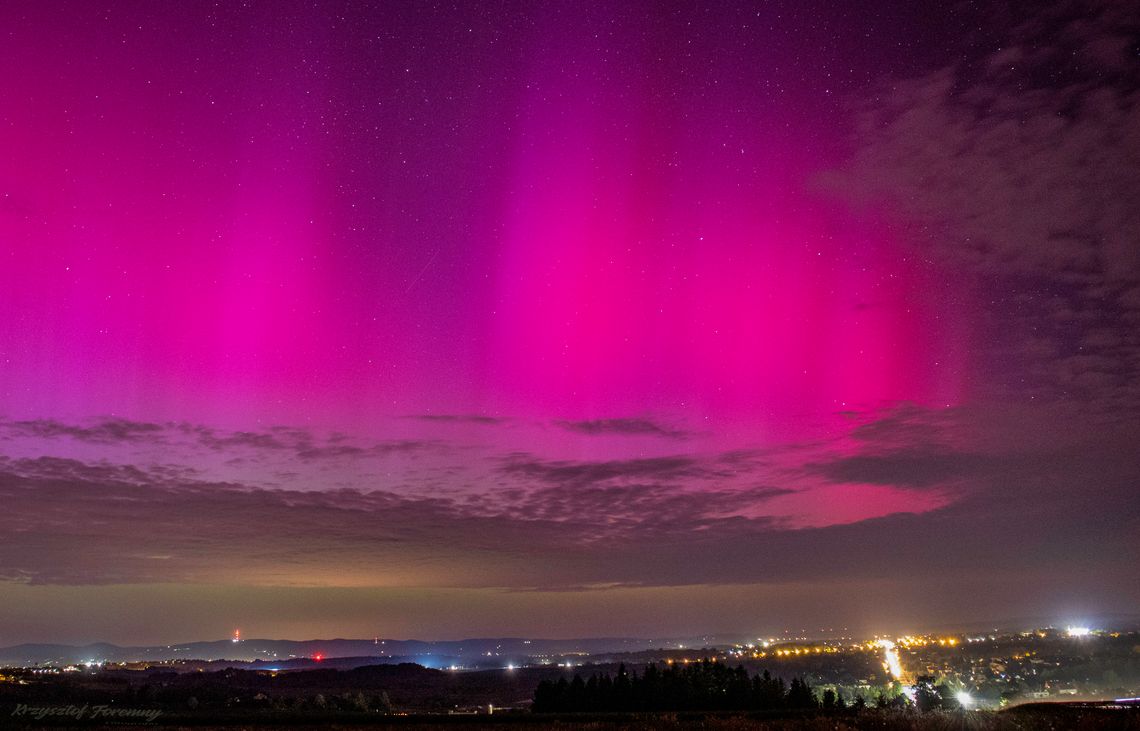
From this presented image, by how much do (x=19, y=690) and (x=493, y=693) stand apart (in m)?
71.7

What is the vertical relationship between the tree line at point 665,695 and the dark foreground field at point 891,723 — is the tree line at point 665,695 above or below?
below

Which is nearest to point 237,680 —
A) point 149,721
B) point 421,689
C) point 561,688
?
point 421,689

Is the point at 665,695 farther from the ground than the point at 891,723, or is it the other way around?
the point at 891,723

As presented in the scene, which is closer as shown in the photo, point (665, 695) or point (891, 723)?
point (891, 723)

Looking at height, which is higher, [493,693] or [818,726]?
[818,726]

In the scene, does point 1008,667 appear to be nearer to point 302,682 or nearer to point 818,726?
point 302,682

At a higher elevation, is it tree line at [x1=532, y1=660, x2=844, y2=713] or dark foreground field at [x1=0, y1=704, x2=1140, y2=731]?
dark foreground field at [x1=0, y1=704, x2=1140, y2=731]

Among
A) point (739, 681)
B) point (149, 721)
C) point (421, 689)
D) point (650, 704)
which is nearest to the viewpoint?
point (149, 721)

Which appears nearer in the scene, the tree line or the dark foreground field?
the dark foreground field

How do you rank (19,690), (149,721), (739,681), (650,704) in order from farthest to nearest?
1. (19,690)
2. (739,681)
3. (650,704)
4. (149,721)

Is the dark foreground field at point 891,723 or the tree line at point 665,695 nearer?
the dark foreground field at point 891,723

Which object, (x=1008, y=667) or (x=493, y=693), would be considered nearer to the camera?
(x=493, y=693)

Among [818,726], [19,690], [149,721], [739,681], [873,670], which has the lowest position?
[873,670]

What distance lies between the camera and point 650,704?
58.0 m
